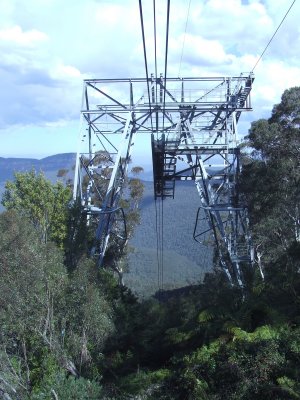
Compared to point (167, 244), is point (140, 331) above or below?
above

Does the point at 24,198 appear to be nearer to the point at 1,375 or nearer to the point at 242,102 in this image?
the point at 242,102

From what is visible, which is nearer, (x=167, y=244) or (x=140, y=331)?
(x=140, y=331)

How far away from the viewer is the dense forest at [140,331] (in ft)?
33.9

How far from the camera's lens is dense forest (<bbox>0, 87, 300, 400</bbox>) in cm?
1032

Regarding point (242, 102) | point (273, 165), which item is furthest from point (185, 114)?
point (273, 165)

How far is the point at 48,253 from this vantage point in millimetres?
13289

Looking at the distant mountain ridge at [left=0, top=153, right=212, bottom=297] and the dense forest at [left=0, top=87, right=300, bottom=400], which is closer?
the dense forest at [left=0, top=87, right=300, bottom=400]

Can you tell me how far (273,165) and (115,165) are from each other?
5.52m

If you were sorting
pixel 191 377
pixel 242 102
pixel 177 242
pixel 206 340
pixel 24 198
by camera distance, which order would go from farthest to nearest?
pixel 177 242
pixel 24 198
pixel 242 102
pixel 206 340
pixel 191 377

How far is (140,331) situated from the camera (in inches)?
682

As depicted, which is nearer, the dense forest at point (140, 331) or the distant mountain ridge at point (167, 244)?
the dense forest at point (140, 331)

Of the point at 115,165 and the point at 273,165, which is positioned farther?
the point at 115,165

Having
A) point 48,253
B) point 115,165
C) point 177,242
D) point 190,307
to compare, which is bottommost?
point 177,242

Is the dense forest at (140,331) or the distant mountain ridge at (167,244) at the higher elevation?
the dense forest at (140,331)
